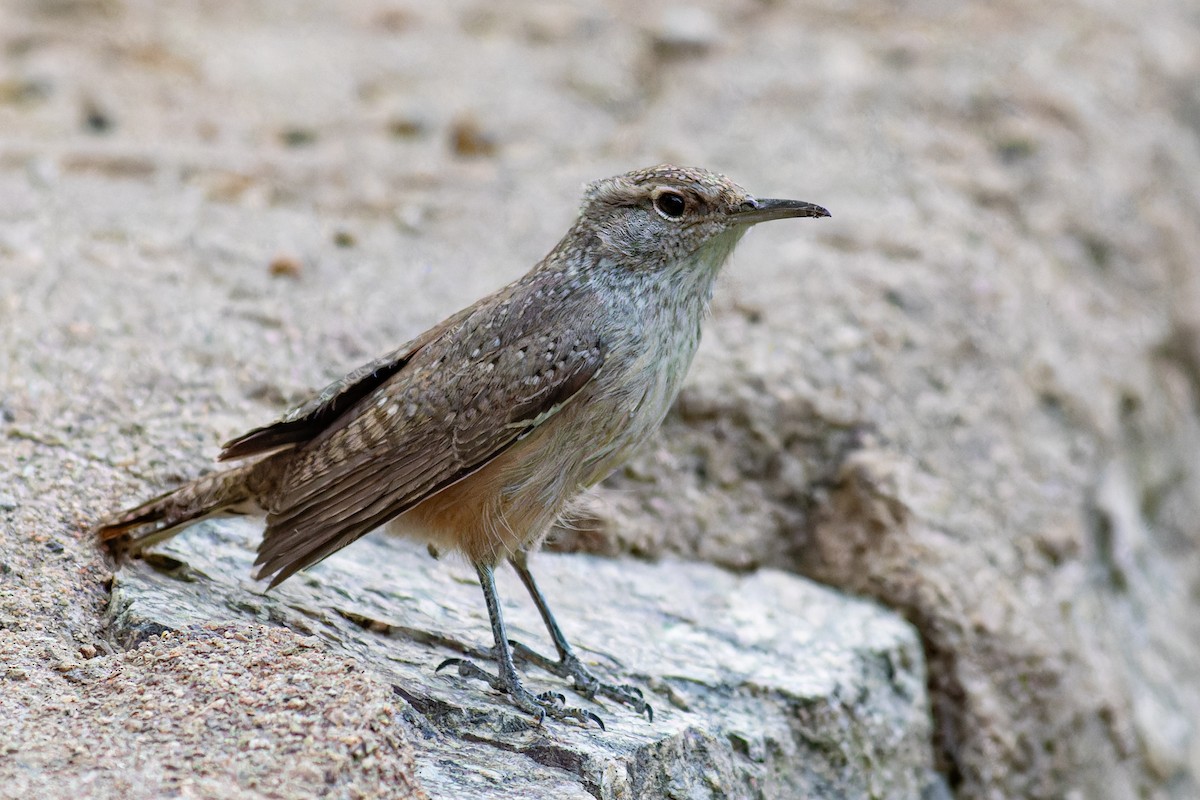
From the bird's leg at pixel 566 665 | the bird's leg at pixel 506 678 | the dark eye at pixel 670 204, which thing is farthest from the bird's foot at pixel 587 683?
the dark eye at pixel 670 204

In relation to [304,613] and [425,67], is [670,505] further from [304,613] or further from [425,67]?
[425,67]

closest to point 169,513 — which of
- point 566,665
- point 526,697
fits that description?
point 526,697

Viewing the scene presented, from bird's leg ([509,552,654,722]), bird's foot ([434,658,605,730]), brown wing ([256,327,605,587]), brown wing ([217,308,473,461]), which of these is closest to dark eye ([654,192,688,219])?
brown wing ([256,327,605,587])

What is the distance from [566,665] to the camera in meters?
4.37

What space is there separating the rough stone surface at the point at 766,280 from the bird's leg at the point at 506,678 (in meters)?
0.78

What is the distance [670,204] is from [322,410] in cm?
136

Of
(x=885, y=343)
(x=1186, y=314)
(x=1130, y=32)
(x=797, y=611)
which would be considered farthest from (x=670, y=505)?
(x=1130, y=32)

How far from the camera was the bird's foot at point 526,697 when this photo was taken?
13.3 ft

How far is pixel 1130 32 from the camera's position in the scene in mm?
9344

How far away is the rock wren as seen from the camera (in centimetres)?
409

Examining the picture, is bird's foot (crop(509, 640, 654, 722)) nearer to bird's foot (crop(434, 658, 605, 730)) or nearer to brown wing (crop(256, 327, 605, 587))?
bird's foot (crop(434, 658, 605, 730))

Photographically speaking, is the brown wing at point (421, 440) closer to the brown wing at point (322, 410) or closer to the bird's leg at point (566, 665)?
the brown wing at point (322, 410)

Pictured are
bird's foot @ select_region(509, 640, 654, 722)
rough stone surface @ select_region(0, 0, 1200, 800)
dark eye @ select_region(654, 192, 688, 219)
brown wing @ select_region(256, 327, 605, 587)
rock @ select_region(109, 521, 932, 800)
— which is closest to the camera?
rock @ select_region(109, 521, 932, 800)

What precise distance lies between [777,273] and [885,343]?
27.3 inches
